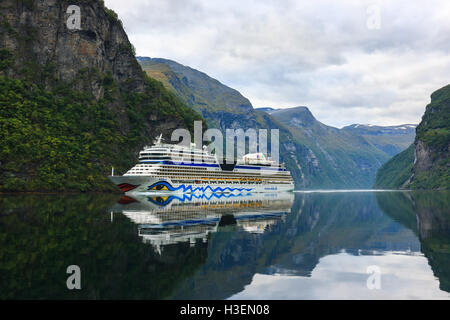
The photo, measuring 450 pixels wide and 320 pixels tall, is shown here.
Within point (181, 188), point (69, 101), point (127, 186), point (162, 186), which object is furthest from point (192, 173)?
point (69, 101)

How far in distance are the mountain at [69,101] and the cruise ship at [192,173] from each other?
2373 cm

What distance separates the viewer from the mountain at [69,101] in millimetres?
114812

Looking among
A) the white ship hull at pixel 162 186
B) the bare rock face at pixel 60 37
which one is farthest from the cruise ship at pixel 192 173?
the bare rock face at pixel 60 37

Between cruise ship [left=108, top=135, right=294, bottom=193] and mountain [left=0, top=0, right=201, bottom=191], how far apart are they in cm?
2373

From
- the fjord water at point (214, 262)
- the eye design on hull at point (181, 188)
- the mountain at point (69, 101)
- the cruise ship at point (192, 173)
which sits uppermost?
the mountain at point (69, 101)

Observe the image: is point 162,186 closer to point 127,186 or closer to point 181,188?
point 181,188

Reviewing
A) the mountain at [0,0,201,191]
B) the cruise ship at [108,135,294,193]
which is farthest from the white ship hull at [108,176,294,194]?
the mountain at [0,0,201,191]

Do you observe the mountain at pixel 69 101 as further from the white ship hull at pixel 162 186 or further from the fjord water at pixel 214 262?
the fjord water at pixel 214 262

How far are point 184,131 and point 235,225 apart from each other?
149 metres

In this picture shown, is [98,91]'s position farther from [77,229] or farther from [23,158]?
[77,229]

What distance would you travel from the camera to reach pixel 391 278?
21.5 m

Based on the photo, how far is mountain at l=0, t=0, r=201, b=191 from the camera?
4520 inches

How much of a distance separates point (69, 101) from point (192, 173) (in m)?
66.2

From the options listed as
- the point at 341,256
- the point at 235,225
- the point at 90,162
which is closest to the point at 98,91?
the point at 90,162
